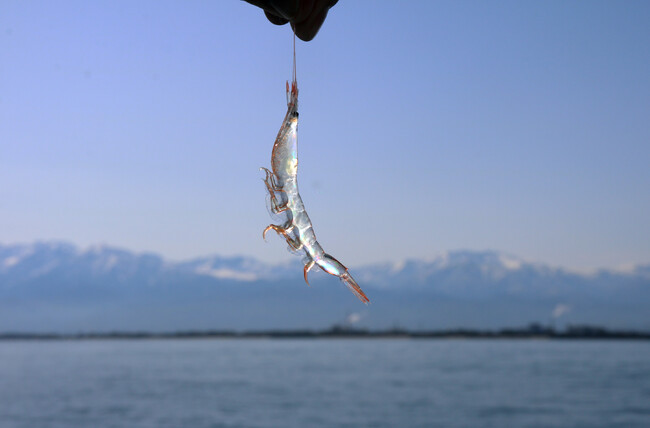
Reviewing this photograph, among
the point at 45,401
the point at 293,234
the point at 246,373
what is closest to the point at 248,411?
the point at 45,401

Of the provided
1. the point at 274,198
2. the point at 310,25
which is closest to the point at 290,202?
the point at 274,198

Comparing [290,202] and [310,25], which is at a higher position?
[310,25]

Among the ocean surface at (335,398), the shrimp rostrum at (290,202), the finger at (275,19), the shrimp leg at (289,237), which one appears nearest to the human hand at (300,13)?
the finger at (275,19)

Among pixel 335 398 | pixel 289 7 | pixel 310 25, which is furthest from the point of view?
pixel 335 398

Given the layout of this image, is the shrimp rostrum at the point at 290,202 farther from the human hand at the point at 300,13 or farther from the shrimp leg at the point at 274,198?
the human hand at the point at 300,13

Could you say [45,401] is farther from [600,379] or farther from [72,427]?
[600,379]

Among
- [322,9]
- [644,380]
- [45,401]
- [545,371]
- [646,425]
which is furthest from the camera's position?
[545,371]

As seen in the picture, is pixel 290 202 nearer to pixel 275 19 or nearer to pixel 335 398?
pixel 275 19
